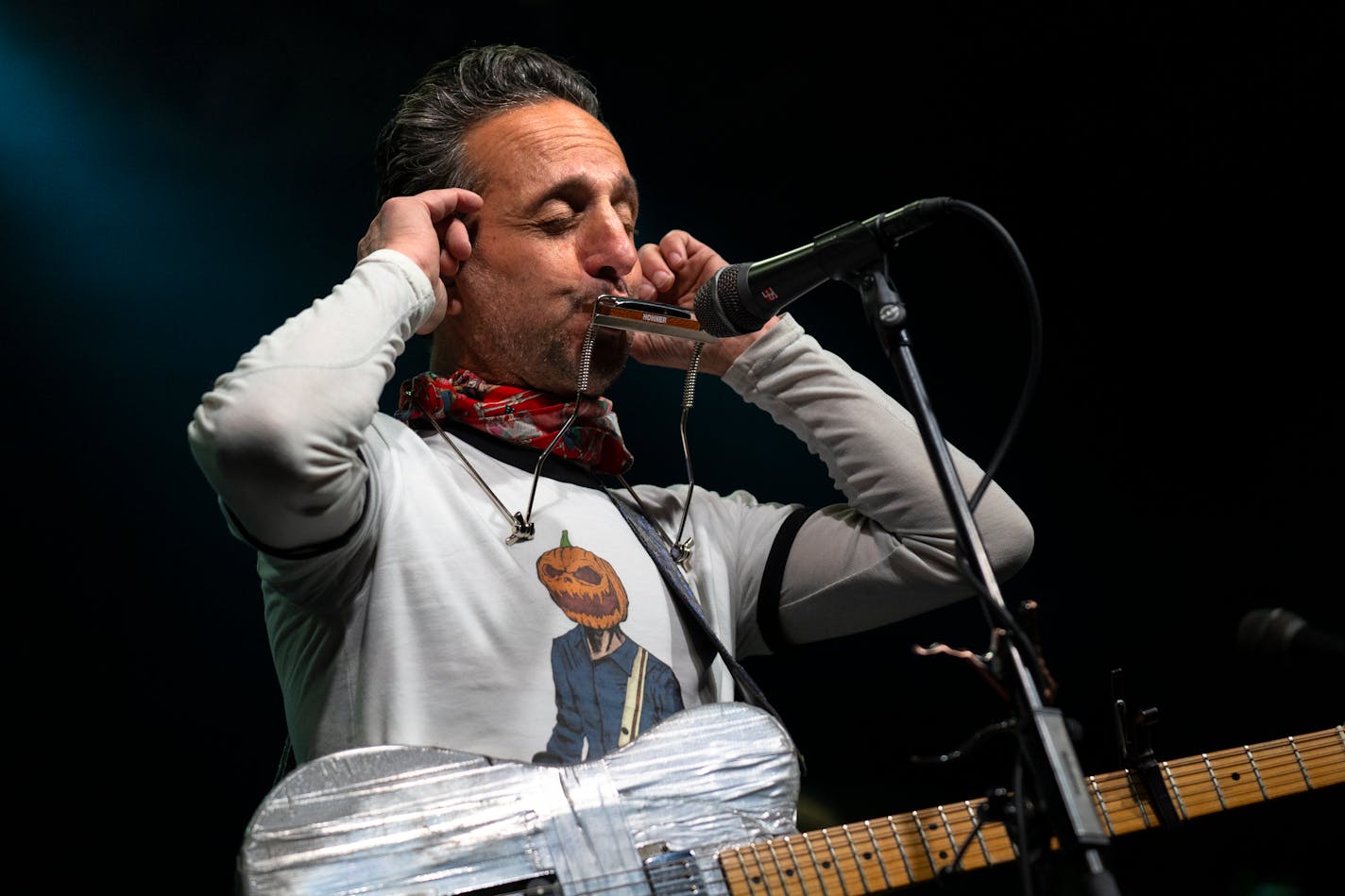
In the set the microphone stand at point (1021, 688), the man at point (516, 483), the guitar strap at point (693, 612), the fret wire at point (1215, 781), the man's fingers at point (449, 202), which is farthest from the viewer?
the man's fingers at point (449, 202)

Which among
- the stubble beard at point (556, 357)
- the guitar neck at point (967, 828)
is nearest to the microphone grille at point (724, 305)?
the stubble beard at point (556, 357)

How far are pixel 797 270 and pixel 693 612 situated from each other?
66 cm

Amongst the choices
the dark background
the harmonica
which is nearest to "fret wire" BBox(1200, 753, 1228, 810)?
the dark background

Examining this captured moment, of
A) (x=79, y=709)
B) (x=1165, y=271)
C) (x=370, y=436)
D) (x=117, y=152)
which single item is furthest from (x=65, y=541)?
(x=1165, y=271)

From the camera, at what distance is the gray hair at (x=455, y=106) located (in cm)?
223

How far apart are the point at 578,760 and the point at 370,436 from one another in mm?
601

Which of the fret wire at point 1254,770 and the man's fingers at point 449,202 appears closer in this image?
the fret wire at point 1254,770

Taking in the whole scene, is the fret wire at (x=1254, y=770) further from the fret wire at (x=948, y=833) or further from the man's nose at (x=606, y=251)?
the man's nose at (x=606, y=251)

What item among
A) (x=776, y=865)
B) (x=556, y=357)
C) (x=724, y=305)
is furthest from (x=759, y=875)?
(x=556, y=357)

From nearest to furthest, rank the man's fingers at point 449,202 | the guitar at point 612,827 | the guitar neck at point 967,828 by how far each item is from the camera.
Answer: the guitar at point 612,827 → the guitar neck at point 967,828 → the man's fingers at point 449,202

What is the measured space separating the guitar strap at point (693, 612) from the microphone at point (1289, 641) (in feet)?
2.43

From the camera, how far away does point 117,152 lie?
8.46 feet

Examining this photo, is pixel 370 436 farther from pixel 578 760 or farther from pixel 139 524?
pixel 139 524

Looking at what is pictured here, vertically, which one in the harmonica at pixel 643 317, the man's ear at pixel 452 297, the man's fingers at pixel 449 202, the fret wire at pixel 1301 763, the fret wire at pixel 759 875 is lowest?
the fret wire at pixel 1301 763
